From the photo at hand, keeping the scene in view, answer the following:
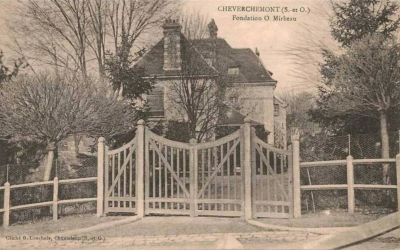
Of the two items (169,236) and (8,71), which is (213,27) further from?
(8,71)

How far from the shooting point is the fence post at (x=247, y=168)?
18.3ft

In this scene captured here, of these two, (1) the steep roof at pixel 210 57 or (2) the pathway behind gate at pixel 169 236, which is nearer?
(2) the pathway behind gate at pixel 169 236

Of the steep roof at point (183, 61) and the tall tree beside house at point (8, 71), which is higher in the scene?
the steep roof at point (183, 61)

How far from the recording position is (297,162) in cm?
548

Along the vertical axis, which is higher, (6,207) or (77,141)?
(77,141)

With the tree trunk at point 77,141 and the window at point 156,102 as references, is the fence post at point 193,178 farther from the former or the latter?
the tree trunk at point 77,141

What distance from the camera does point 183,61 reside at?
23.2 feet

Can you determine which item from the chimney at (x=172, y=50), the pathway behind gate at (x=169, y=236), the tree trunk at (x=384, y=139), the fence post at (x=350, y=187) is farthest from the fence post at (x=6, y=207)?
the tree trunk at (x=384, y=139)

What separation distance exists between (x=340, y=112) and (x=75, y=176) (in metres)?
4.61

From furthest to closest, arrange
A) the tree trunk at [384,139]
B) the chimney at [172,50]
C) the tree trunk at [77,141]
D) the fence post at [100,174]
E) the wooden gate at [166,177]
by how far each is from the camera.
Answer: the tree trunk at [77,141] → the chimney at [172,50] → the fence post at [100,174] → the wooden gate at [166,177] → the tree trunk at [384,139]

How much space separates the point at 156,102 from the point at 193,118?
713mm

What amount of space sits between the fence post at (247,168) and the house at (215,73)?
0.98 metres

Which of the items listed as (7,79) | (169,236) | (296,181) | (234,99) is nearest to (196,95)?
(234,99)

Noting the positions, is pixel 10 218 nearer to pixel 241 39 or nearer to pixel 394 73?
pixel 241 39
